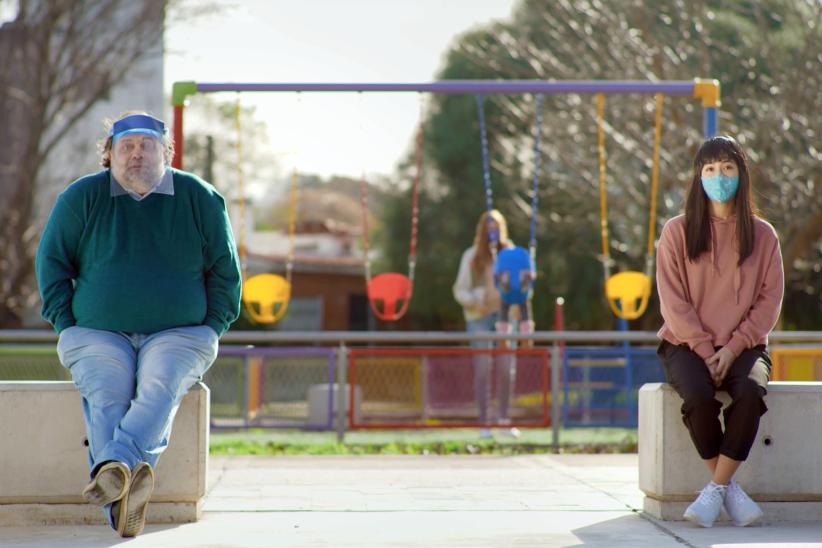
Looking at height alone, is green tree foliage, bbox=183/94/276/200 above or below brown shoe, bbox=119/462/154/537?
above

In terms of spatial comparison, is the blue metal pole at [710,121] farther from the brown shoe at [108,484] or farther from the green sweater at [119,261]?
the brown shoe at [108,484]

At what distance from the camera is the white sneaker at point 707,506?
568cm

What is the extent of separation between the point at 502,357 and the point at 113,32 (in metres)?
16.3

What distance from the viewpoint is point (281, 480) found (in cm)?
762

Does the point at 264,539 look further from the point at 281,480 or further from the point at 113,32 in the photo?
the point at 113,32

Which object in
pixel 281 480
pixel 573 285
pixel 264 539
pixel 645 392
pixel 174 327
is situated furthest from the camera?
pixel 573 285

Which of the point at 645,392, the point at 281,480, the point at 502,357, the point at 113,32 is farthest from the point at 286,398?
the point at 113,32

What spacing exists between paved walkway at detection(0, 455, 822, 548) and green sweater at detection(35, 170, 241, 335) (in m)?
0.89

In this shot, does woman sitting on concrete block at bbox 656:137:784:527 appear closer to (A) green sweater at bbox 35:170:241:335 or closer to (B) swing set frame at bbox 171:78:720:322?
(A) green sweater at bbox 35:170:241:335

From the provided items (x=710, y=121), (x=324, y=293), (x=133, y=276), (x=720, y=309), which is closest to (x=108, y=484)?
(x=133, y=276)

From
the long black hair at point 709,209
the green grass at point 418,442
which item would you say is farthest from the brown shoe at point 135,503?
the green grass at point 418,442

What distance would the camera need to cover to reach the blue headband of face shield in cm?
571

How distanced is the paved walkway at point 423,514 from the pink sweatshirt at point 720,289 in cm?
83

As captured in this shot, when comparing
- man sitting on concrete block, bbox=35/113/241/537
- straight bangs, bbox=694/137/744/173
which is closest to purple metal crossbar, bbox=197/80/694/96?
straight bangs, bbox=694/137/744/173
